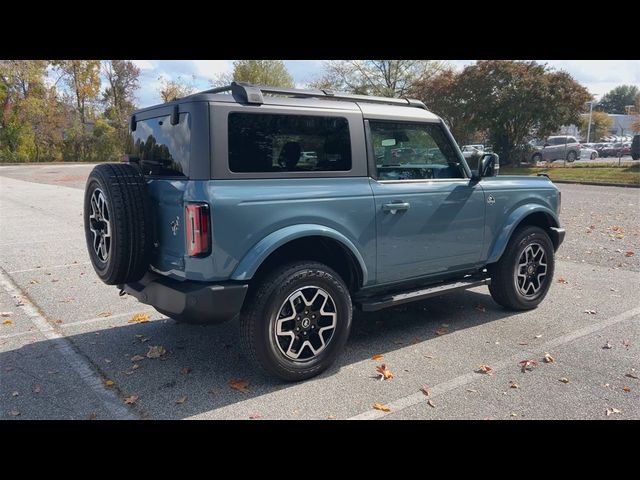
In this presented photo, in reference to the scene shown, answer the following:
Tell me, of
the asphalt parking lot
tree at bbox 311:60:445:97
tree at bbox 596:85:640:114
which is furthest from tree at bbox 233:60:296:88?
tree at bbox 596:85:640:114

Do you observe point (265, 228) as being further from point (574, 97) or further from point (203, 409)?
point (574, 97)

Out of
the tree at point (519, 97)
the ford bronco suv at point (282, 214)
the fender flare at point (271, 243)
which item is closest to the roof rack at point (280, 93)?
the ford bronco suv at point (282, 214)

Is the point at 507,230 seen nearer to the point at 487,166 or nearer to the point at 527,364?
the point at 487,166

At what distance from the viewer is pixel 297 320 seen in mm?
3635

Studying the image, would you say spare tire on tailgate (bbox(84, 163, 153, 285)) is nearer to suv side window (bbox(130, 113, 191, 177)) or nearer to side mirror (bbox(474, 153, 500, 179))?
suv side window (bbox(130, 113, 191, 177))

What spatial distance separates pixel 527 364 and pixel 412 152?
2043 mm

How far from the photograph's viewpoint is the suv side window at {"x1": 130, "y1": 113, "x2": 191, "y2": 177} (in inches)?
134

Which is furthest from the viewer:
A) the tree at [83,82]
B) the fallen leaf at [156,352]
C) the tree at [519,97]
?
the tree at [83,82]

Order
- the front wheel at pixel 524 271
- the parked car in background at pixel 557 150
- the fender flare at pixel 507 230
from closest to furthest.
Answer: the fender flare at pixel 507 230 < the front wheel at pixel 524 271 < the parked car in background at pixel 557 150

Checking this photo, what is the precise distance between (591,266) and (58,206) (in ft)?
45.8

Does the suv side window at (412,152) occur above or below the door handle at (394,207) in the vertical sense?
above

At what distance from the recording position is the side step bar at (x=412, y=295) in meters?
4.08

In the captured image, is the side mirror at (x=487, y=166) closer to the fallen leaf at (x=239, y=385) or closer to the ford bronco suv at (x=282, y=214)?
the ford bronco suv at (x=282, y=214)

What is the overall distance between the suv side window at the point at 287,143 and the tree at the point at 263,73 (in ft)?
135
